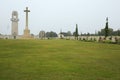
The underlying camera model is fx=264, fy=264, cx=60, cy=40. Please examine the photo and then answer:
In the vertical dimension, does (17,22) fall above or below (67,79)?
above

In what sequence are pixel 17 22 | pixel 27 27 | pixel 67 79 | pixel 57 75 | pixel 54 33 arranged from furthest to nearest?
pixel 54 33, pixel 17 22, pixel 27 27, pixel 57 75, pixel 67 79

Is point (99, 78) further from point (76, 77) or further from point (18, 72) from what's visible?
point (18, 72)

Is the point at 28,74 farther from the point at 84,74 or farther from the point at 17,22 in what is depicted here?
the point at 17,22

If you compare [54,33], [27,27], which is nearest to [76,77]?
[27,27]

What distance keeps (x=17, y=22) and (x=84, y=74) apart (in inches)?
4052

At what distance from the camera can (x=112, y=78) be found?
9977 mm

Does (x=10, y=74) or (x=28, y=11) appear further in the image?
(x=28, y=11)

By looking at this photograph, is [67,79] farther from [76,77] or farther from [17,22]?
[17,22]

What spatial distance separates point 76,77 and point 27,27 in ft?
227

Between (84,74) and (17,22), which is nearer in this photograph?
(84,74)

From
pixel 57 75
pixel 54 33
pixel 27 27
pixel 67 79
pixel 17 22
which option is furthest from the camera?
pixel 54 33

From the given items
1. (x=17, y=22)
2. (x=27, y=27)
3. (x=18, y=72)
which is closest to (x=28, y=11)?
(x=27, y=27)

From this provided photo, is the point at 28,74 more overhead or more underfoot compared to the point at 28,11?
more underfoot

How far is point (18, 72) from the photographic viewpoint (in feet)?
36.5
